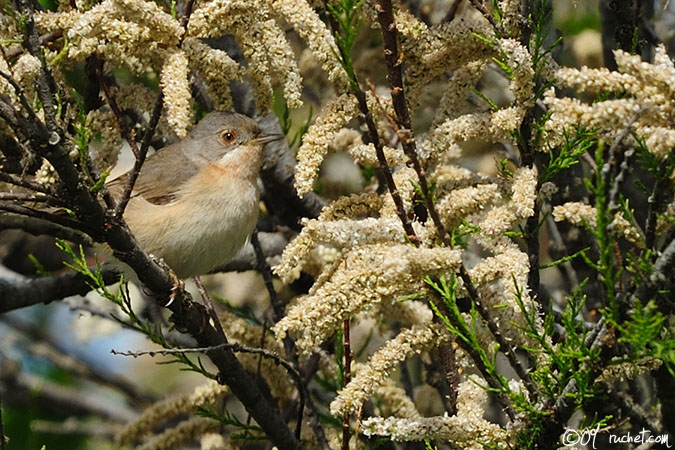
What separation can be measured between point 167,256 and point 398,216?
2.28m

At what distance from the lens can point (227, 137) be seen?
512 centimetres

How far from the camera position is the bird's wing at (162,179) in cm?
491

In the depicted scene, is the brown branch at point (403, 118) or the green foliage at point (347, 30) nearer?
the green foliage at point (347, 30)

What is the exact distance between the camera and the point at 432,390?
4938 millimetres

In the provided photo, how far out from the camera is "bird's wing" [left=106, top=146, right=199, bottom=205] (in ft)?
16.1

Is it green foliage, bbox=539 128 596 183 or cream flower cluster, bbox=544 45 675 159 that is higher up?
green foliage, bbox=539 128 596 183

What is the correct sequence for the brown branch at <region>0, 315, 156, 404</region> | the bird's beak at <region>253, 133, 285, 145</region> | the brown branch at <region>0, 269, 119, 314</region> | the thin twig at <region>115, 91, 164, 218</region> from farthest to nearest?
the brown branch at <region>0, 315, 156, 404</region>
the bird's beak at <region>253, 133, 285, 145</region>
the brown branch at <region>0, 269, 119, 314</region>
the thin twig at <region>115, 91, 164, 218</region>

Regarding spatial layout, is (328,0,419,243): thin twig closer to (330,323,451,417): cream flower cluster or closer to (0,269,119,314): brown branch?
(330,323,451,417): cream flower cluster

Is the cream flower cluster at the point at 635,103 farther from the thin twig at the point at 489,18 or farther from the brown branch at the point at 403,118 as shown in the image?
the thin twig at the point at 489,18

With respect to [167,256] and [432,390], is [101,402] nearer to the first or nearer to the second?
[167,256]

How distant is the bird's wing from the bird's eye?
0.71ft

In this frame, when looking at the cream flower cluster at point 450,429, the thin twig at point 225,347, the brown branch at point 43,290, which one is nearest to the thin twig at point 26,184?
the thin twig at point 225,347

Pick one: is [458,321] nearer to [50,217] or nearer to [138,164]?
[138,164]

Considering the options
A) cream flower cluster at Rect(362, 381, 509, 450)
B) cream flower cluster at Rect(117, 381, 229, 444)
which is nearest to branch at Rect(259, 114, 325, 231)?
cream flower cluster at Rect(117, 381, 229, 444)
